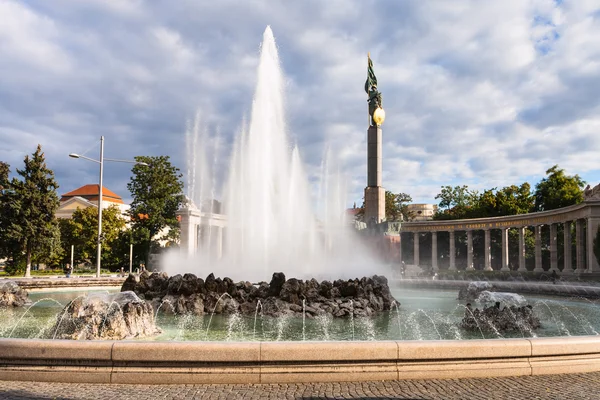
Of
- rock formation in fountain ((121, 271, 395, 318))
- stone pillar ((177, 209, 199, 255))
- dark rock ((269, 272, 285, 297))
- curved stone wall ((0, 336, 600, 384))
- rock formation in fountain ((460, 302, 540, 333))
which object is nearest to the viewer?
curved stone wall ((0, 336, 600, 384))

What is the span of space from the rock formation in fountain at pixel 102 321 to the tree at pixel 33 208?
42071mm

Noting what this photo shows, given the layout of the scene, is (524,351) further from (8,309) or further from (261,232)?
(261,232)

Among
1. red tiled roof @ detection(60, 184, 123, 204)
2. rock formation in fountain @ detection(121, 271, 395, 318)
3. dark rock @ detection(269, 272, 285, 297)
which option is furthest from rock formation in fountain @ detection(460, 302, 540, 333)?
red tiled roof @ detection(60, 184, 123, 204)

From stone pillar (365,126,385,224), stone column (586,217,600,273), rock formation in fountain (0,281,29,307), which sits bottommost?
rock formation in fountain (0,281,29,307)

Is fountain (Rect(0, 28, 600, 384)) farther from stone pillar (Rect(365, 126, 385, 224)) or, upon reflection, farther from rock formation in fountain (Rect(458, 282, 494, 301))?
stone pillar (Rect(365, 126, 385, 224))

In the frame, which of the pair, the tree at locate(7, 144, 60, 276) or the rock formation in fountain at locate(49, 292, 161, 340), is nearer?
the rock formation in fountain at locate(49, 292, 161, 340)

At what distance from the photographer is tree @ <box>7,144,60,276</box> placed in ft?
169

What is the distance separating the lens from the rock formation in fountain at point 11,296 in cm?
2443

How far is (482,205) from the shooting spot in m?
79.2

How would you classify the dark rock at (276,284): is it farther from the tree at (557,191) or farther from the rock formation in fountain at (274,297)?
the tree at (557,191)

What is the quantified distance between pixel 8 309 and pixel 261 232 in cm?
1559

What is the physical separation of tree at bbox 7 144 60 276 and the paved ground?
49.3 metres

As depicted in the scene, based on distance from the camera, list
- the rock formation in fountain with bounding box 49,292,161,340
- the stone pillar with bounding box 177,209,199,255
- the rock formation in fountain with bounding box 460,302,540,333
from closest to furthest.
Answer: the rock formation in fountain with bounding box 49,292,161,340 < the rock formation in fountain with bounding box 460,302,540,333 < the stone pillar with bounding box 177,209,199,255

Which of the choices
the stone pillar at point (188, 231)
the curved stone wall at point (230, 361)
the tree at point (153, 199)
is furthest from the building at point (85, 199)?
the curved stone wall at point (230, 361)
